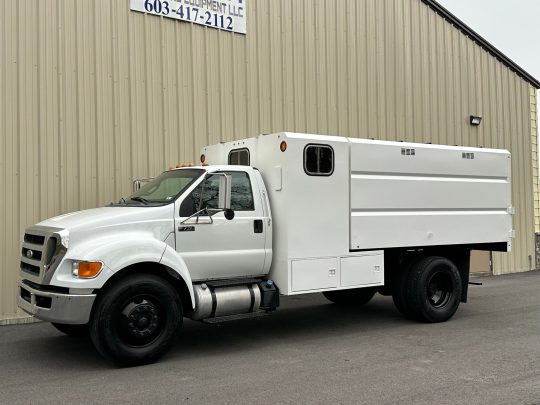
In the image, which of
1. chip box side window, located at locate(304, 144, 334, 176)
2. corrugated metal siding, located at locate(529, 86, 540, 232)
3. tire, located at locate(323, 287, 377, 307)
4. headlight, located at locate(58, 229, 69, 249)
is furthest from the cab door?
corrugated metal siding, located at locate(529, 86, 540, 232)

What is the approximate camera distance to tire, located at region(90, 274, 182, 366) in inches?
243

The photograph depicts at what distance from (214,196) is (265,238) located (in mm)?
902

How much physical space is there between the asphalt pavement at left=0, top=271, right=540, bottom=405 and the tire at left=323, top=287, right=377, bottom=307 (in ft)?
2.18

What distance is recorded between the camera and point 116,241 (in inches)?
250

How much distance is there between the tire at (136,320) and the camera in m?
6.18

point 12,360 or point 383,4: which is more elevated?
point 383,4

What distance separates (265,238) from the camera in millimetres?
7562

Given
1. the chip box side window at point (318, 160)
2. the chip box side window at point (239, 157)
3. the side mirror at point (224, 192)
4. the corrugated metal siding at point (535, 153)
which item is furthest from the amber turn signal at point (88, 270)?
the corrugated metal siding at point (535, 153)

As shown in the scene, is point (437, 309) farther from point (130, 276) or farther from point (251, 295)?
point (130, 276)

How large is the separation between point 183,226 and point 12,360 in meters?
2.59

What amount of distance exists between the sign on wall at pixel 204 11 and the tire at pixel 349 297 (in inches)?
218

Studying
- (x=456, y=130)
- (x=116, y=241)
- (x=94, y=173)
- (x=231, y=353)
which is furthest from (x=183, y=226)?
(x=456, y=130)

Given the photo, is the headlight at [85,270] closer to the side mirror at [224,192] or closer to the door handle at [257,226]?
the side mirror at [224,192]

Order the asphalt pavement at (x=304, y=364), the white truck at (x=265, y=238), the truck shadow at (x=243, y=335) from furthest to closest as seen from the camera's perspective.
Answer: the truck shadow at (x=243, y=335)
the white truck at (x=265, y=238)
the asphalt pavement at (x=304, y=364)
